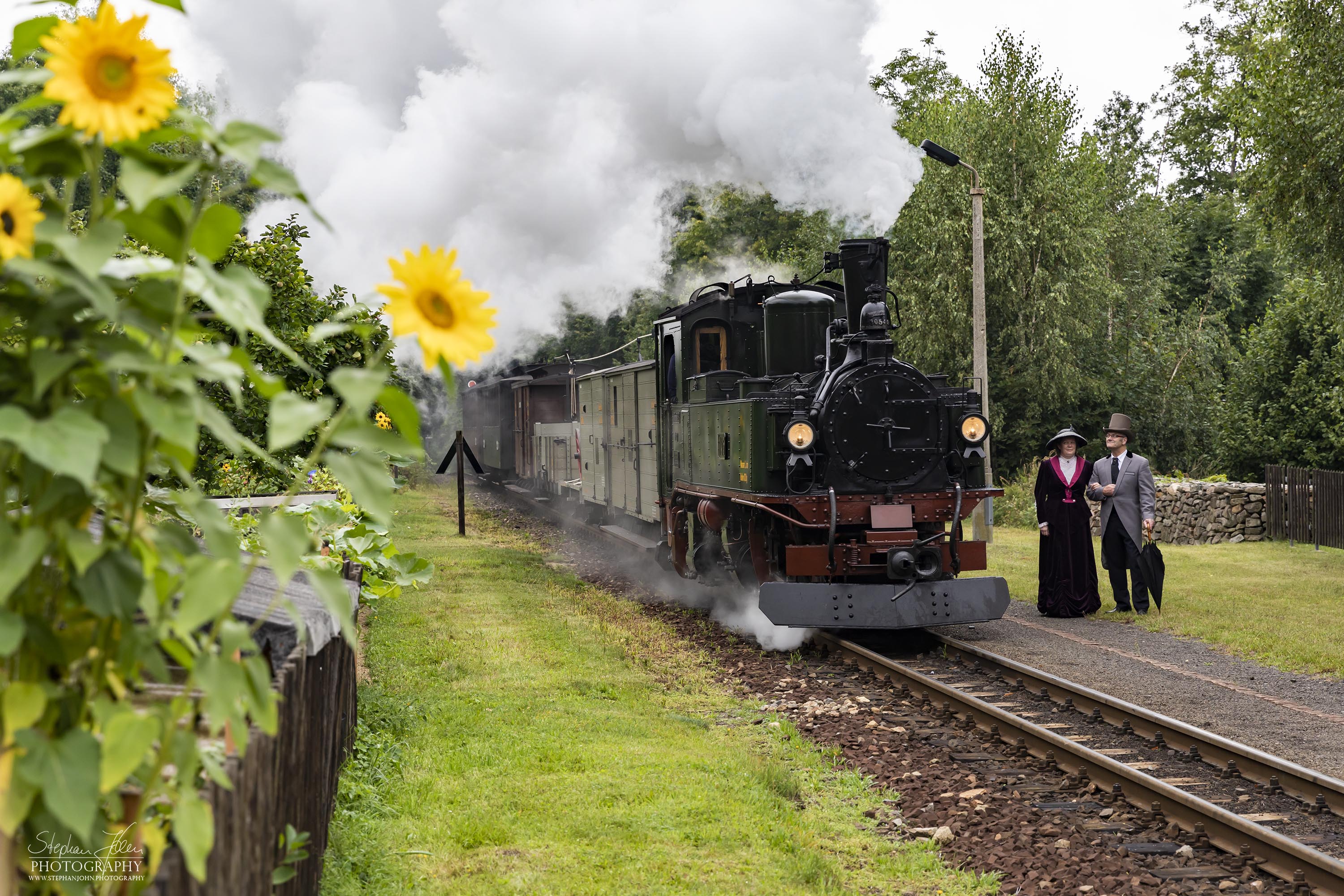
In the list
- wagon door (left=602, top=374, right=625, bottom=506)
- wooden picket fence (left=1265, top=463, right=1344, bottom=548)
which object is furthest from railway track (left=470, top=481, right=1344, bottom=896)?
wooden picket fence (left=1265, top=463, right=1344, bottom=548)

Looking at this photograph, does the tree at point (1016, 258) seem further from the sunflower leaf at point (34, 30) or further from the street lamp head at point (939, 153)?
the sunflower leaf at point (34, 30)

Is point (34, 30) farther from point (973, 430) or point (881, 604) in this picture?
point (973, 430)

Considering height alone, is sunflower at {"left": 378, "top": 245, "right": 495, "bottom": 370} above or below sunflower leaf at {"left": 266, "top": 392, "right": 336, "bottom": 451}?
above

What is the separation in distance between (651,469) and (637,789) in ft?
28.7

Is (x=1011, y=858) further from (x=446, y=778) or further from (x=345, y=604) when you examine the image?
(x=345, y=604)

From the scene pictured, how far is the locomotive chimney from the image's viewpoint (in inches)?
397

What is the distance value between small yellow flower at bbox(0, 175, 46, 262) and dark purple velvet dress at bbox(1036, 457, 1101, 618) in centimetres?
1066

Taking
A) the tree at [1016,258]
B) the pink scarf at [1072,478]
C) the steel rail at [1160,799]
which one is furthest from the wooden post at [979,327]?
the tree at [1016,258]

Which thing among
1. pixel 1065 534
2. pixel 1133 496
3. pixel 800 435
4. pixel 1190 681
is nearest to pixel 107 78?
pixel 800 435

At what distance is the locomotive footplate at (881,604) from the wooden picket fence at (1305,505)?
10.8m

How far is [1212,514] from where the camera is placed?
63.7 feet

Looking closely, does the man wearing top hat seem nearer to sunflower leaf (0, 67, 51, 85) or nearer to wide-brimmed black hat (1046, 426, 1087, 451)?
wide-brimmed black hat (1046, 426, 1087, 451)

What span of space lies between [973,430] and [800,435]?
169 cm

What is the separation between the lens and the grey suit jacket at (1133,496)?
1148cm
